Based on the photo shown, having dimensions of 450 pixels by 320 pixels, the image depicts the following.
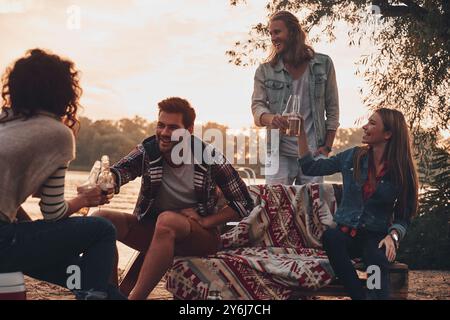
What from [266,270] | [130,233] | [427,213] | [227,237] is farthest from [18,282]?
[427,213]

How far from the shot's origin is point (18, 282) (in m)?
3.43

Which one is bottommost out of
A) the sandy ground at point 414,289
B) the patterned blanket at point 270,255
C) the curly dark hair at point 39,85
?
the sandy ground at point 414,289

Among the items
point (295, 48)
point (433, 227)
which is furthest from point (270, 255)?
point (433, 227)

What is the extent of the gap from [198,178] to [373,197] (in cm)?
122

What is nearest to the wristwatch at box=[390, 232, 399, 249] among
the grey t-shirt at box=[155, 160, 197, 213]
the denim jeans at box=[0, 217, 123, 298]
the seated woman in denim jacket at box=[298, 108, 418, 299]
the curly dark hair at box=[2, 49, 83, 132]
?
the seated woman in denim jacket at box=[298, 108, 418, 299]

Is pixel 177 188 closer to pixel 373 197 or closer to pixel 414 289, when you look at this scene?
pixel 373 197

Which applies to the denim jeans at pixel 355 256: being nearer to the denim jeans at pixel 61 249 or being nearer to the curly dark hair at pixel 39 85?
the denim jeans at pixel 61 249

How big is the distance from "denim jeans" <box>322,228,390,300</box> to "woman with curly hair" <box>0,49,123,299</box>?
168 cm

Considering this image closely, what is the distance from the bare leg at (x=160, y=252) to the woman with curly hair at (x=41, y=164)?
0.62m

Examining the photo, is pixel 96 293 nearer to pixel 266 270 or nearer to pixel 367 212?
pixel 266 270

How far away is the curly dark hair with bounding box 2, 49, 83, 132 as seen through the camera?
348cm

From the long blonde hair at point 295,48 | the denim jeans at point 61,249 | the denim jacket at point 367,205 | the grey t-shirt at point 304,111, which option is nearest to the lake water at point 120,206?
the grey t-shirt at point 304,111

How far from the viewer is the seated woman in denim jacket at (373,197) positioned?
183 inches
